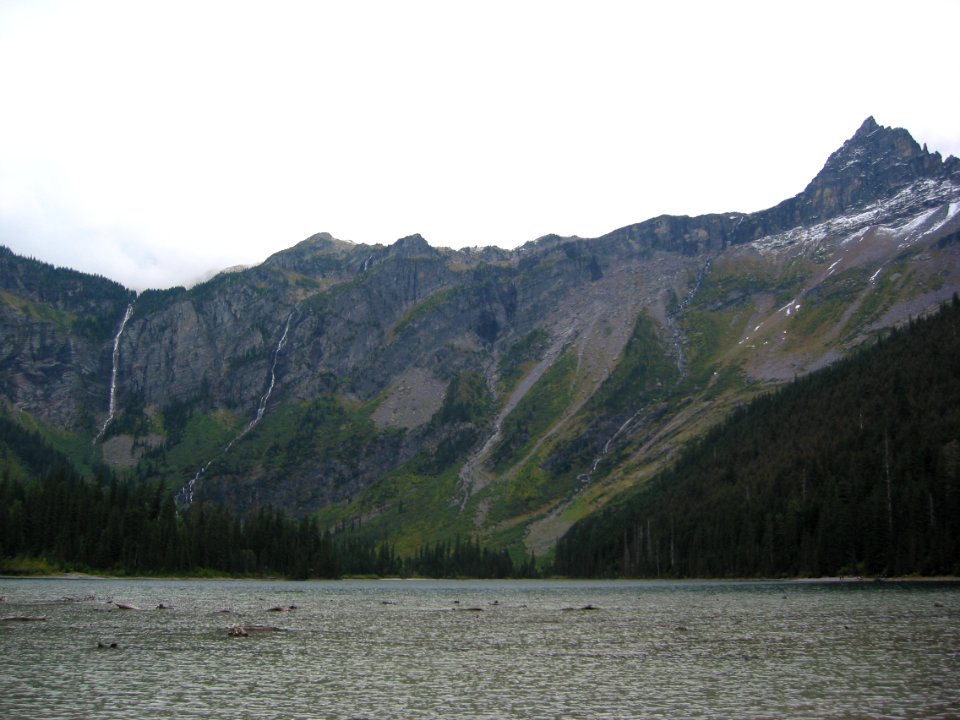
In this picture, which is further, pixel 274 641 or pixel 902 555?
pixel 902 555

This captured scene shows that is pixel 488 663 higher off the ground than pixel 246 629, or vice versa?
pixel 246 629

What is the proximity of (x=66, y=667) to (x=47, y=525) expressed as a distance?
484ft

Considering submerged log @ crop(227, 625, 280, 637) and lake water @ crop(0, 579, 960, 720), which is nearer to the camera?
lake water @ crop(0, 579, 960, 720)

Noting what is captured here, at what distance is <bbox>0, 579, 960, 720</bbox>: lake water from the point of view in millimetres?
39438

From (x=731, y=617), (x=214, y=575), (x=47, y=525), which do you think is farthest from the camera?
(x=214, y=575)

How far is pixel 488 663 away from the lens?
5550cm

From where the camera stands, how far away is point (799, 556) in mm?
181750

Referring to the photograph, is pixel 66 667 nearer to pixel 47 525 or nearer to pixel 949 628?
pixel 949 628

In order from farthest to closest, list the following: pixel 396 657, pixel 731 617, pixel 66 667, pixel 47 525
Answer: pixel 47 525 → pixel 731 617 → pixel 396 657 → pixel 66 667

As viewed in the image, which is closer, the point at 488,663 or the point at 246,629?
the point at 488,663

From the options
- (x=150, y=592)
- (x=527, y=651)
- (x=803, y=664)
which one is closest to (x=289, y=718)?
(x=527, y=651)

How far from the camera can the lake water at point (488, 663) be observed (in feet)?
129

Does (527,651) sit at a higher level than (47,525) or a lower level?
lower

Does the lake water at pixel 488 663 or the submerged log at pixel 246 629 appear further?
the submerged log at pixel 246 629
